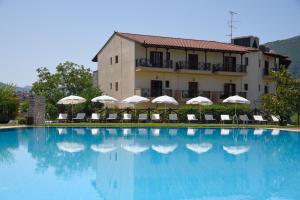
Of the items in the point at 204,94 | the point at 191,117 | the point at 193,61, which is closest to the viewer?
the point at 191,117

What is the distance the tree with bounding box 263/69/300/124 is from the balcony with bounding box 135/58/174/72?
8.99 meters

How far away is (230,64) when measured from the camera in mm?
37469

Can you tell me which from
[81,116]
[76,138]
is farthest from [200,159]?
[81,116]

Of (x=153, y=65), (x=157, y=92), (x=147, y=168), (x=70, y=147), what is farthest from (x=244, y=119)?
(x=147, y=168)

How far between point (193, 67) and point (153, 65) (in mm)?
4255

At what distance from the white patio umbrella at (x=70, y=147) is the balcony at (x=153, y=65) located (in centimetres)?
1582

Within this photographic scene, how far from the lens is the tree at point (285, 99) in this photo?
28.5 m

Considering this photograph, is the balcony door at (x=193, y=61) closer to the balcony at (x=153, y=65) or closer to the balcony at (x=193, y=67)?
the balcony at (x=193, y=67)

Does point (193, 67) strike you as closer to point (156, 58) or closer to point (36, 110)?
point (156, 58)

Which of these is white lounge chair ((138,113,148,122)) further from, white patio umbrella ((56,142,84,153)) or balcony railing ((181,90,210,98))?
white patio umbrella ((56,142,84,153))

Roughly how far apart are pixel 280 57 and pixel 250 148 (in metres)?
29.4

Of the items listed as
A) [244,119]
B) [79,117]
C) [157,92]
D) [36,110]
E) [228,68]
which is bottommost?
[244,119]

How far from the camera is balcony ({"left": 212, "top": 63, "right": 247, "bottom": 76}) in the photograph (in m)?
36.0

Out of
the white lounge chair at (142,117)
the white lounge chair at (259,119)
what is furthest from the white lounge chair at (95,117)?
the white lounge chair at (259,119)
